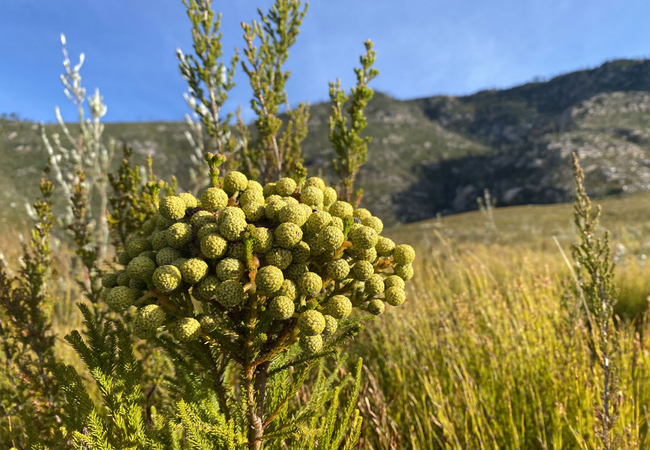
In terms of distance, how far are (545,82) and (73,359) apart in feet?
416

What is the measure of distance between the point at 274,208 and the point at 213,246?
0.23 meters

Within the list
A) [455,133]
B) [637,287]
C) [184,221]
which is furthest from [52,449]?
[455,133]

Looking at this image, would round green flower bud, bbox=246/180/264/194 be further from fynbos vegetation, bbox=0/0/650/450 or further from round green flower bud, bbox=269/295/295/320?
round green flower bud, bbox=269/295/295/320

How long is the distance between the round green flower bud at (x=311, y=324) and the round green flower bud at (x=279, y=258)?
0.56 ft

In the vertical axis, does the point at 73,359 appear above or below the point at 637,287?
above

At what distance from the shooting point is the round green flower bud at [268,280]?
3.30 ft

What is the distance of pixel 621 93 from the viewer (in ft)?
272

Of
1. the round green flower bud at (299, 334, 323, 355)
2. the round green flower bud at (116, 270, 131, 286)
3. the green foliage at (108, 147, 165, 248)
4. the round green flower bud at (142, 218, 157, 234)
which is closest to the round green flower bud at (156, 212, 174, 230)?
the round green flower bud at (142, 218, 157, 234)

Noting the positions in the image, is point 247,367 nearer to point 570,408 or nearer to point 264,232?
point 264,232

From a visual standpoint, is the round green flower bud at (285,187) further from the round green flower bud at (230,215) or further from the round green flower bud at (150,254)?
the round green flower bud at (150,254)

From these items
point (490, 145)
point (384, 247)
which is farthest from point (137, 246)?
point (490, 145)

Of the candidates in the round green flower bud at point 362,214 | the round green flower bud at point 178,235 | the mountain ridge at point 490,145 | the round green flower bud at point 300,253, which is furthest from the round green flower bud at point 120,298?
the mountain ridge at point 490,145

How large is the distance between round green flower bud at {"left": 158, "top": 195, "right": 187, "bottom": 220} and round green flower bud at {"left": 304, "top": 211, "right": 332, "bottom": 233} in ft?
1.41

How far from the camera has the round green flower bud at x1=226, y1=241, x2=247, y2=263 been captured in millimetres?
1069
